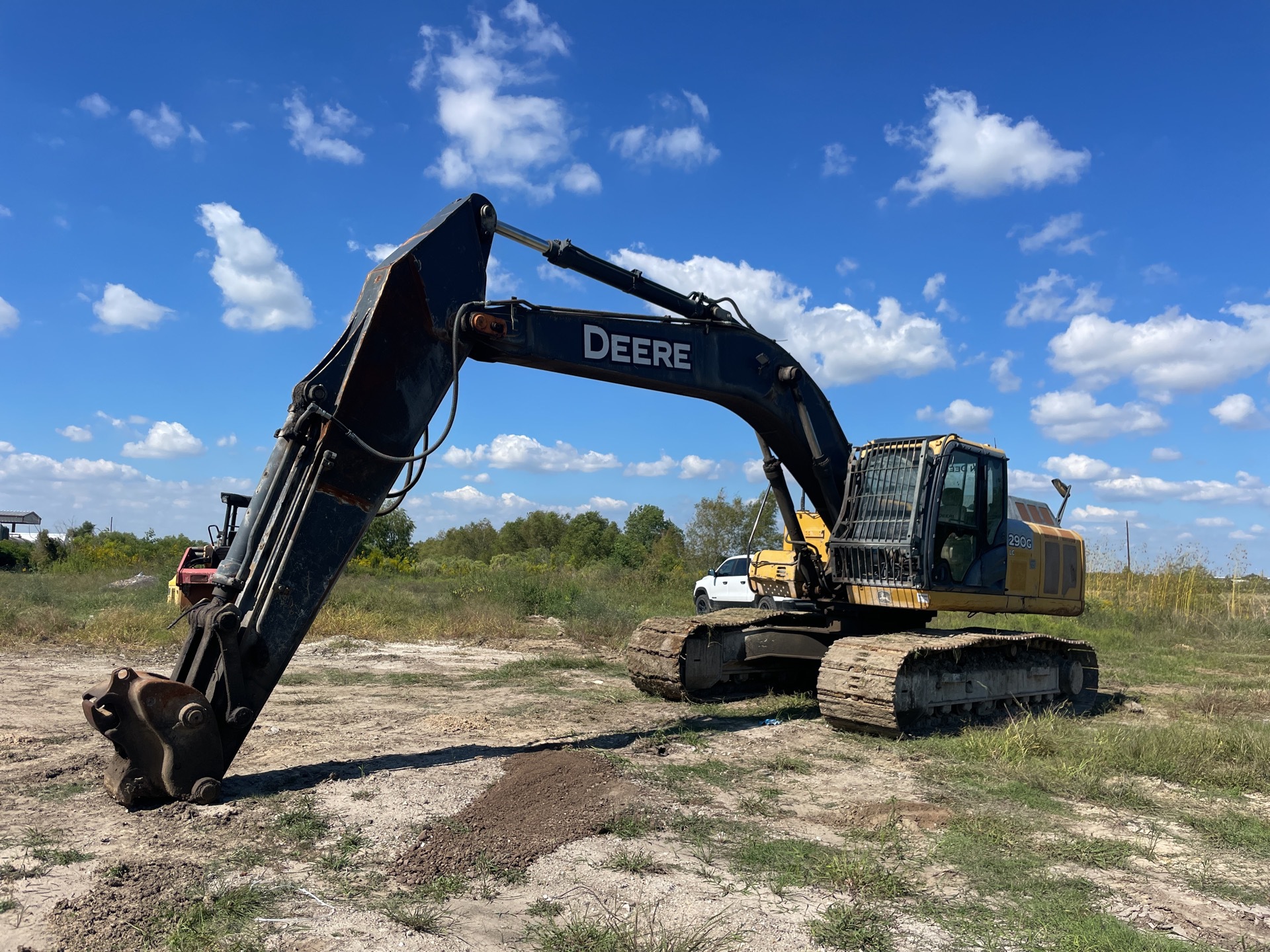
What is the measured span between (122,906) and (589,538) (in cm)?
4585

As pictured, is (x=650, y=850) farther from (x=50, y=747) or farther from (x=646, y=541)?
(x=646, y=541)

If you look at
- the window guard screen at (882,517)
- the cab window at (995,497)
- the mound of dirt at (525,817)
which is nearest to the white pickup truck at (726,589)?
the cab window at (995,497)

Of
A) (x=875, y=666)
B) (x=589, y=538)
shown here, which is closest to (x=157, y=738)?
(x=875, y=666)

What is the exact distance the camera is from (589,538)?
163 feet

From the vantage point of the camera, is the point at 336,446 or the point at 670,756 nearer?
the point at 336,446

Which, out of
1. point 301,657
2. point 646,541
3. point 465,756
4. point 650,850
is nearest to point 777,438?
point 465,756

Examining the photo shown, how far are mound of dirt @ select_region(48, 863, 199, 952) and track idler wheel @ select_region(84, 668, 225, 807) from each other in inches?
41.4

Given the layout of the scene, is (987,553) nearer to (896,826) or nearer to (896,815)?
(896,815)

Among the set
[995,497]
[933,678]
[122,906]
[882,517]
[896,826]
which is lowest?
[122,906]

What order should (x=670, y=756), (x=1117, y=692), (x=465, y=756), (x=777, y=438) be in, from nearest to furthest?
(x=465, y=756), (x=670, y=756), (x=777, y=438), (x=1117, y=692)

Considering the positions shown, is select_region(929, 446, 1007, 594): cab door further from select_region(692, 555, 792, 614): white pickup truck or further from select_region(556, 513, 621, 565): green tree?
select_region(556, 513, 621, 565): green tree

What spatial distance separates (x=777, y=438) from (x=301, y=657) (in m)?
8.67

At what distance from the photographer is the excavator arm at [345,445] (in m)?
5.32

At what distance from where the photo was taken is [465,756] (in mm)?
6805
